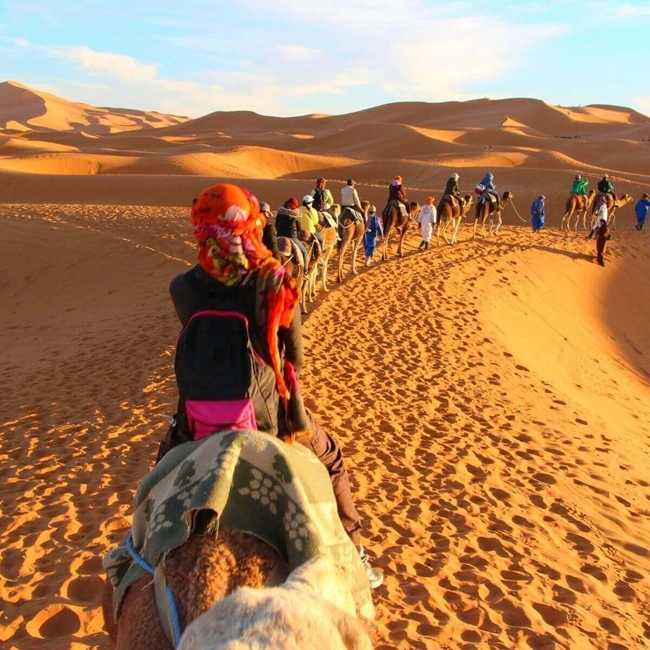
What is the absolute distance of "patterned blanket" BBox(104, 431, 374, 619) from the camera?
2.02 m

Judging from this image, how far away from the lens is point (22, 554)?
5270 millimetres

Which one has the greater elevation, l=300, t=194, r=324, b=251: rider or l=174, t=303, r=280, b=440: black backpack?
l=174, t=303, r=280, b=440: black backpack

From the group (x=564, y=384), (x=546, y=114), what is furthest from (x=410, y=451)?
(x=546, y=114)

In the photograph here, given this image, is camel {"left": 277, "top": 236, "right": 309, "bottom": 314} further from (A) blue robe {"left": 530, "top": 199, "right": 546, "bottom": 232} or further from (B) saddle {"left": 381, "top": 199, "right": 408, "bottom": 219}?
(A) blue robe {"left": 530, "top": 199, "right": 546, "bottom": 232}

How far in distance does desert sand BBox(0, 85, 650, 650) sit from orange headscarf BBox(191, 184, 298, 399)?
270 centimetres

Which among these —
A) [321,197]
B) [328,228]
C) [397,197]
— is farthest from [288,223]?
[397,197]

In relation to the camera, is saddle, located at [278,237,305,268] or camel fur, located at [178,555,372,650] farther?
saddle, located at [278,237,305,268]

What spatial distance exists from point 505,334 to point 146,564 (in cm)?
1140

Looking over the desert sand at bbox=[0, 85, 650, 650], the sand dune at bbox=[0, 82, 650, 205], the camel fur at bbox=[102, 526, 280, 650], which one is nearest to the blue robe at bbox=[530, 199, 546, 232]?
the desert sand at bbox=[0, 85, 650, 650]

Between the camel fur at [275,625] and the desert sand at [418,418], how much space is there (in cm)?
316

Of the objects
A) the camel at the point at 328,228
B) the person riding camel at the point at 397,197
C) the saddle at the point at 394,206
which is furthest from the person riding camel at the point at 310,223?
the person riding camel at the point at 397,197

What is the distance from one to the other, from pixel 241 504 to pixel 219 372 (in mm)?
552

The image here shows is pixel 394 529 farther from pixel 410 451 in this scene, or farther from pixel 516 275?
pixel 516 275

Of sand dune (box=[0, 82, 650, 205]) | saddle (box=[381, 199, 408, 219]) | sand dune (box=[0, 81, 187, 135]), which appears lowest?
sand dune (box=[0, 81, 187, 135])
